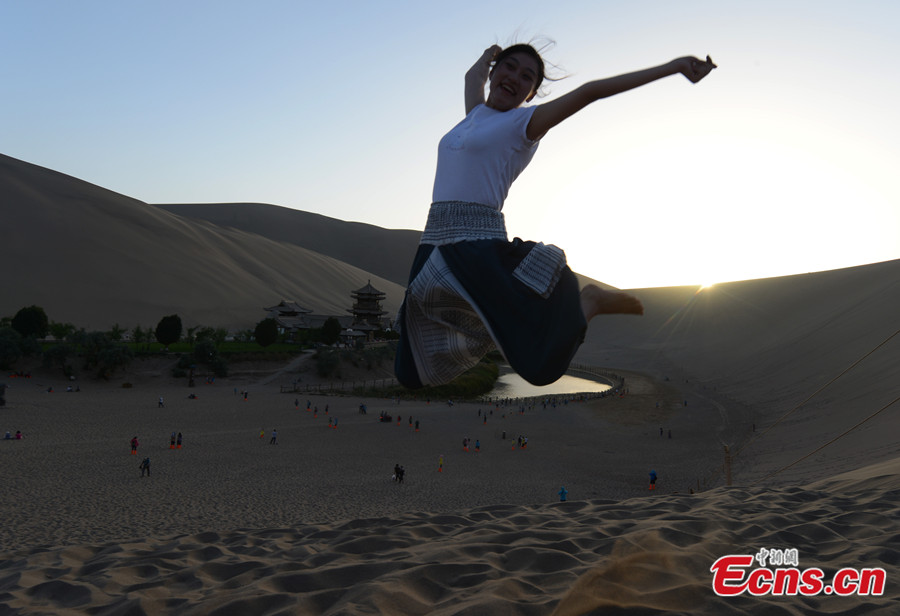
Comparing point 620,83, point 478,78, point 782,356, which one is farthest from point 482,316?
point 782,356

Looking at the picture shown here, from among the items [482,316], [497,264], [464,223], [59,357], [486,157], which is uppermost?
[486,157]

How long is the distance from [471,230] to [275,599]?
2.36 m

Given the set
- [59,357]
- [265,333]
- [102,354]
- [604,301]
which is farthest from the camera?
[265,333]

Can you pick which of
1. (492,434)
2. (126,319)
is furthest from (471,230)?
(126,319)

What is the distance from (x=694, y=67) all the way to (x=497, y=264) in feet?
3.32

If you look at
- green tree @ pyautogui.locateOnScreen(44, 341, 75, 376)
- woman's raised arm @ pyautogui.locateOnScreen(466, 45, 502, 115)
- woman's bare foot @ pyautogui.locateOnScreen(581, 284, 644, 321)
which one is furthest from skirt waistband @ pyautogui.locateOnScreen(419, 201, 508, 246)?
green tree @ pyautogui.locateOnScreen(44, 341, 75, 376)

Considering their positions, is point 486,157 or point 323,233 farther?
point 323,233

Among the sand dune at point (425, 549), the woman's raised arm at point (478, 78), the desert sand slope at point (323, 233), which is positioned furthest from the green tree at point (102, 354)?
the desert sand slope at point (323, 233)

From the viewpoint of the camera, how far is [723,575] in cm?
306

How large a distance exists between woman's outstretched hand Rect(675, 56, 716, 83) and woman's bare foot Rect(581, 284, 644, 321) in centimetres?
82

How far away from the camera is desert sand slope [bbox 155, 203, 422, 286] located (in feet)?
518

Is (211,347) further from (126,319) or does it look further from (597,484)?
(597,484)

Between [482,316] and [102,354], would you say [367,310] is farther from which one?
[482,316]

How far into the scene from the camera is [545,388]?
49.7 meters
